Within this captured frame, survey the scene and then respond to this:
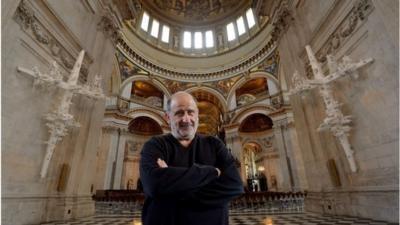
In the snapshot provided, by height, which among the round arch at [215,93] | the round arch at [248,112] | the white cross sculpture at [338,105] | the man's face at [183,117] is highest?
the round arch at [215,93]

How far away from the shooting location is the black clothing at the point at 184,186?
3.78 ft

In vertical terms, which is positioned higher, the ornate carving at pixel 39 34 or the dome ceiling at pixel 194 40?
the dome ceiling at pixel 194 40

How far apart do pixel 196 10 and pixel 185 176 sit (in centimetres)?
2282

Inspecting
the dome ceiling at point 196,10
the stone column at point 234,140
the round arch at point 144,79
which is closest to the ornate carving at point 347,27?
the stone column at point 234,140

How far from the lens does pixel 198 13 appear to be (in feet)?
68.4

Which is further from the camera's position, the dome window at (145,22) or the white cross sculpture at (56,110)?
the dome window at (145,22)

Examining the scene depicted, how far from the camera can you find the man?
116 centimetres

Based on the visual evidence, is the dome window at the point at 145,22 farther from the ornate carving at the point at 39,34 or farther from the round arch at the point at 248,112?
the ornate carving at the point at 39,34

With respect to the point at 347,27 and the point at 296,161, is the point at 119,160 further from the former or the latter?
the point at 347,27

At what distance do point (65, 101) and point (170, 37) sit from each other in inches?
659

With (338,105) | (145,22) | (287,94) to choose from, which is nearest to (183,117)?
(338,105)

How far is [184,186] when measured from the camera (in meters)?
1.13

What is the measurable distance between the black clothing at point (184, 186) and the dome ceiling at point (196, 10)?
20.8m

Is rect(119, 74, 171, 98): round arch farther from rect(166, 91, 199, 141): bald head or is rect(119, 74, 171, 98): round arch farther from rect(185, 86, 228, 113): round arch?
rect(166, 91, 199, 141): bald head
